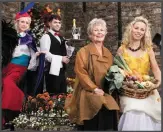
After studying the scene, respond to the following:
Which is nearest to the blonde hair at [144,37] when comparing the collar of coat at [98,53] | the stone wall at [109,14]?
the collar of coat at [98,53]

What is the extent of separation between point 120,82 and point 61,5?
6.07 m

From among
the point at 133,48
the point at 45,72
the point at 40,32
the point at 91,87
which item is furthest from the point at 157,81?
the point at 40,32

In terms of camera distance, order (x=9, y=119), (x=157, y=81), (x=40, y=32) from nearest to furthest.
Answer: (x=157, y=81) < (x=9, y=119) < (x=40, y=32)

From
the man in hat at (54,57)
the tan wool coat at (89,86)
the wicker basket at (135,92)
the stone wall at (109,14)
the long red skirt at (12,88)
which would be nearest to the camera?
the tan wool coat at (89,86)

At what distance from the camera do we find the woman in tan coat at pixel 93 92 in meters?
4.50

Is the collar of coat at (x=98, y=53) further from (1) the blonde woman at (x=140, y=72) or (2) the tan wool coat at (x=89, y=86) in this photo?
(1) the blonde woman at (x=140, y=72)

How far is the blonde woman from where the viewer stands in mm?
4566

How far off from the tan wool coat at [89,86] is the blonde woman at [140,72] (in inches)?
7.8

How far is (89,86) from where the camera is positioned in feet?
14.9

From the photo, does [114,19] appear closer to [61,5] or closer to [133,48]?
[61,5]

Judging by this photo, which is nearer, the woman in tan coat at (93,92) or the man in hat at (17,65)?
the woman in tan coat at (93,92)

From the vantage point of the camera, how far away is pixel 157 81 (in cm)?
488

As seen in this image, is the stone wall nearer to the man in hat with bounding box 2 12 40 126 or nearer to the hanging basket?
the man in hat with bounding box 2 12 40 126

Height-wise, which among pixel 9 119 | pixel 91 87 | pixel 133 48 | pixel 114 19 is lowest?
pixel 9 119
